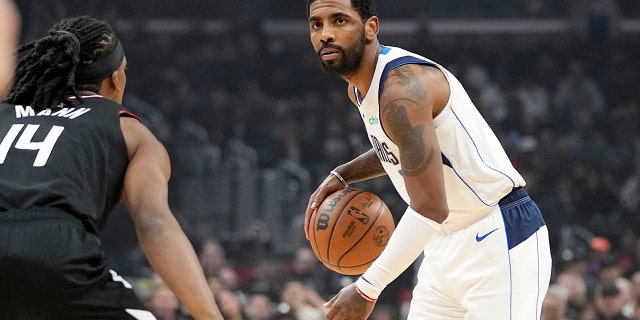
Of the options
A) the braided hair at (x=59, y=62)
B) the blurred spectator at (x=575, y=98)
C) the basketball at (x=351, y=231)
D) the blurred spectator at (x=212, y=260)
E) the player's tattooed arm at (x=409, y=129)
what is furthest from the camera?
the blurred spectator at (x=575, y=98)

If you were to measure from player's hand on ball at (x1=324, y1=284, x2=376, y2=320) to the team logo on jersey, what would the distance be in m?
0.58

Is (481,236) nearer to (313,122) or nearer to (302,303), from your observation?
(302,303)

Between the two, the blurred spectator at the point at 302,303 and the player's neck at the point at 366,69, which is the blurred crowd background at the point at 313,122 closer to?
the blurred spectator at the point at 302,303

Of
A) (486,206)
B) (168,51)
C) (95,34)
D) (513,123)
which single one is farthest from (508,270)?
(168,51)

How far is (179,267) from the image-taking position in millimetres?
3316

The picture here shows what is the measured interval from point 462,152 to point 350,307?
789 mm

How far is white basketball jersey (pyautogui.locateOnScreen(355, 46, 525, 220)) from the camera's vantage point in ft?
14.3

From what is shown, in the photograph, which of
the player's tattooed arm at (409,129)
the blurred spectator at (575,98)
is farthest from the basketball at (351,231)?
the blurred spectator at (575,98)

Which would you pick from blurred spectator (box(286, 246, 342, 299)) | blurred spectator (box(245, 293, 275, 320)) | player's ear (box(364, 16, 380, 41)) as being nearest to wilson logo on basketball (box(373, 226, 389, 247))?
player's ear (box(364, 16, 380, 41))

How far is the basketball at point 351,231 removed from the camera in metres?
4.78

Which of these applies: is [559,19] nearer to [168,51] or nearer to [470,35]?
[470,35]

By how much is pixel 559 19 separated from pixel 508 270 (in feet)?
46.4

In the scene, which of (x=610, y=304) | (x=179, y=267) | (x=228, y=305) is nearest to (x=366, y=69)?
(x=179, y=267)

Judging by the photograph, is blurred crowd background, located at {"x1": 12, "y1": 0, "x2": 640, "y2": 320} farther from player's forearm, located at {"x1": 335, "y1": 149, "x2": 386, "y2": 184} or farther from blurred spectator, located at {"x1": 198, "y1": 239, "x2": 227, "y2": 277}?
player's forearm, located at {"x1": 335, "y1": 149, "x2": 386, "y2": 184}
